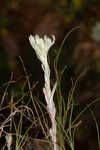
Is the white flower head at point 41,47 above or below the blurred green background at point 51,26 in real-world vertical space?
below

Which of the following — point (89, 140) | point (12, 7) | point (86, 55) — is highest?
point (12, 7)

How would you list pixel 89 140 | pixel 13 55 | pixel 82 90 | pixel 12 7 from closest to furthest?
1. pixel 89 140
2. pixel 82 90
3. pixel 13 55
4. pixel 12 7

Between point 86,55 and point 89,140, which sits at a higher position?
point 86,55

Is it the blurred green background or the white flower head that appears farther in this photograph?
the blurred green background

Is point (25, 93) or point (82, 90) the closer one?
point (25, 93)

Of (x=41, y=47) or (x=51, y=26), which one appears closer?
(x=41, y=47)

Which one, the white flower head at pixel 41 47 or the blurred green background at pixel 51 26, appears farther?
the blurred green background at pixel 51 26

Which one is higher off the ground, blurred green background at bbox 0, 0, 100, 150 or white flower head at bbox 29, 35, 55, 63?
blurred green background at bbox 0, 0, 100, 150

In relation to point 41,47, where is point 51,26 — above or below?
above

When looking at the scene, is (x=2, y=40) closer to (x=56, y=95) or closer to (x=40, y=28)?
(x=40, y=28)

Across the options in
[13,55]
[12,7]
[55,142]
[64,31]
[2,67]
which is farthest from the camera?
[12,7]

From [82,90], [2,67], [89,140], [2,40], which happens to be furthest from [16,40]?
[89,140]
